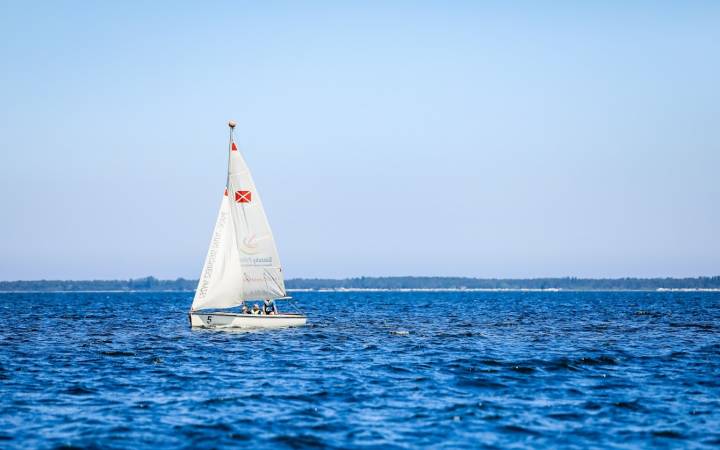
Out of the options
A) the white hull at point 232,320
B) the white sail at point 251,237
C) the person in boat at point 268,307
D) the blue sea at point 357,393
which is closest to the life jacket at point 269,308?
the person in boat at point 268,307

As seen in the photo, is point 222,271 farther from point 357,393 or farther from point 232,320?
point 357,393

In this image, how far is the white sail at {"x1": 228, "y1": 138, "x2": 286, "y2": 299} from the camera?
2228 inches

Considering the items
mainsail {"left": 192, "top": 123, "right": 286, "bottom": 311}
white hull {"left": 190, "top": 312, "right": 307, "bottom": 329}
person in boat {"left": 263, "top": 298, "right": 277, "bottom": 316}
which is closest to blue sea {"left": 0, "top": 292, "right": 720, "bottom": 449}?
white hull {"left": 190, "top": 312, "right": 307, "bottom": 329}

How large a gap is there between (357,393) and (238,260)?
28.2 meters

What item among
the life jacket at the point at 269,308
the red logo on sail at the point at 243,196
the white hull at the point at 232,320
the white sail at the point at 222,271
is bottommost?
the white hull at the point at 232,320

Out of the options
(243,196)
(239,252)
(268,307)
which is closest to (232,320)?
(268,307)

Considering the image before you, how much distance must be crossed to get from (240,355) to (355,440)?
20.8 metres

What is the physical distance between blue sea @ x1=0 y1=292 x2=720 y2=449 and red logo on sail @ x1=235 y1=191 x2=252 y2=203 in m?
9.38

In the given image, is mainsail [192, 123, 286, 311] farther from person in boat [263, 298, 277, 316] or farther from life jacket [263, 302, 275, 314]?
life jacket [263, 302, 275, 314]

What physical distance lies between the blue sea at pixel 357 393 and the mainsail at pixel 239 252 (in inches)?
173

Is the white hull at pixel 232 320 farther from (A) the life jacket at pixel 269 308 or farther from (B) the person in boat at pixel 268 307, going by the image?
(A) the life jacket at pixel 269 308

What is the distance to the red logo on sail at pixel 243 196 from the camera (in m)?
56.6

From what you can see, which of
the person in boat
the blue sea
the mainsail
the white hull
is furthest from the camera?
the person in boat

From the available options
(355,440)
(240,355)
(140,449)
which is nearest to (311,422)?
(355,440)
